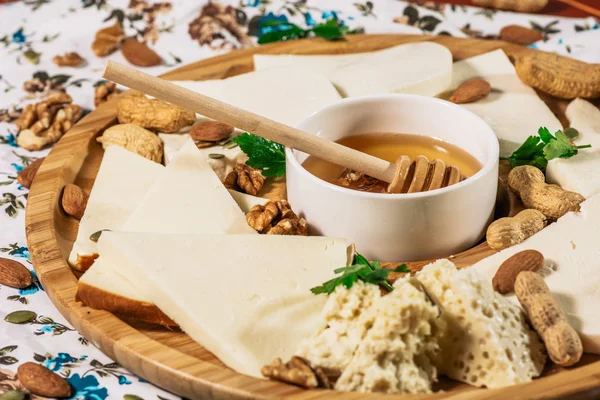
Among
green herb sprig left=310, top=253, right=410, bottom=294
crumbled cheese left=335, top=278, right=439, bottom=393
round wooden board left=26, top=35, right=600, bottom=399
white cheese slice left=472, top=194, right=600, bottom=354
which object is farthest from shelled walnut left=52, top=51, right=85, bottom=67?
crumbled cheese left=335, top=278, right=439, bottom=393

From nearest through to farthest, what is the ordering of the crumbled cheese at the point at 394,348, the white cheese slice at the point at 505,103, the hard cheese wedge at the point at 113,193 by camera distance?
the crumbled cheese at the point at 394,348 < the hard cheese wedge at the point at 113,193 < the white cheese slice at the point at 505,103

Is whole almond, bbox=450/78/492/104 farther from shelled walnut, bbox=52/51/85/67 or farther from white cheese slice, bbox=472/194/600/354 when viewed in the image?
shelled walnut, bbox=52/51/85/67

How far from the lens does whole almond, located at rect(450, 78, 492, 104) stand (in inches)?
129

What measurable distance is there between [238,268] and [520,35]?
252 centimetres

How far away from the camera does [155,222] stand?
2.54 meters

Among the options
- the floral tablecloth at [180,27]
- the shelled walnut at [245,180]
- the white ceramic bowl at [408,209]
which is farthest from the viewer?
the floral tablecloth at [180,27]

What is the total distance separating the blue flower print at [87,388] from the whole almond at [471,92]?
1.82 meters

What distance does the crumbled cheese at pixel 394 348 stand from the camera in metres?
2.00

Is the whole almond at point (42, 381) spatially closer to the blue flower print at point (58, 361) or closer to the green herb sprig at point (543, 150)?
the blue flower print at point (58, 361)

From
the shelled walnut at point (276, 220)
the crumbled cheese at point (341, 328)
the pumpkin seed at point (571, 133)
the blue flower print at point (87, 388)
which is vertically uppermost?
the crumbled cheese at point (341, 328)

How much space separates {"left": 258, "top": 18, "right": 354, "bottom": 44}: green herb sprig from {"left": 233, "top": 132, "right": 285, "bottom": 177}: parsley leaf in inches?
45.4

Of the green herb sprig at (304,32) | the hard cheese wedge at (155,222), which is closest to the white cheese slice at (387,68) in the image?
the green herb sprig at (304,32)

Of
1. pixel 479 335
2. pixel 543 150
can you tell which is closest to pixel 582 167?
pixel 543 150

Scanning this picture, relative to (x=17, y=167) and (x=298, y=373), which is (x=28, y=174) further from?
(x=298, y=373)
